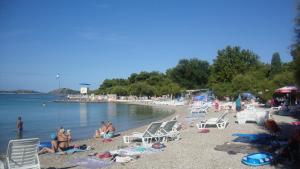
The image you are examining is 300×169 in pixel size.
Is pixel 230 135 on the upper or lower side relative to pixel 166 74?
lower

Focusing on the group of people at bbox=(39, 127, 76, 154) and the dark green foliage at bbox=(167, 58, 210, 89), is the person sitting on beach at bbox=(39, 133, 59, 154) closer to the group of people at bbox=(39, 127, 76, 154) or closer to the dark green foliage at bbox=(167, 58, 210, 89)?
the group of people at bbox=(39, 127, 76, 154)

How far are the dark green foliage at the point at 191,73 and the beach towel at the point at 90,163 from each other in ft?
279

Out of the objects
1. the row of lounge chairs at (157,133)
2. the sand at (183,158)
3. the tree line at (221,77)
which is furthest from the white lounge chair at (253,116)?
the tree line at (221,77)

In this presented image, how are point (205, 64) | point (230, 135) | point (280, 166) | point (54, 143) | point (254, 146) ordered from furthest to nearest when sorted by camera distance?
point (205, 64), point (230, 135), point (54, 143), point (254, 146), point (280, 166)

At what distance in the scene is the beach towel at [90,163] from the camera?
953cm

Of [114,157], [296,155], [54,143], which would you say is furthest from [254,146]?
[54,143]

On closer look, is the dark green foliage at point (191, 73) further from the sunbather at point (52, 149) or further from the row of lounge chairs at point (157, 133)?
the sunbather at point (52, 149)

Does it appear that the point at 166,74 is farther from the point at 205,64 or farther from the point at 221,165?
the point at 221,165

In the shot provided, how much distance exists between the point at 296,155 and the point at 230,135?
18.3ft

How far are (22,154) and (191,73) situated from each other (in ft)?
293

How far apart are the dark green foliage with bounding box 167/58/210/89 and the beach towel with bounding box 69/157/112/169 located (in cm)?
8493

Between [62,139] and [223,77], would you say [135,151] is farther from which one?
[223,77]

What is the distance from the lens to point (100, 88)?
14088cm

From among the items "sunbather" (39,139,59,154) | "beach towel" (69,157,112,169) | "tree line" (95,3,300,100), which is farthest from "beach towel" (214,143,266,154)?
"tree line" (95,3,300,100)
